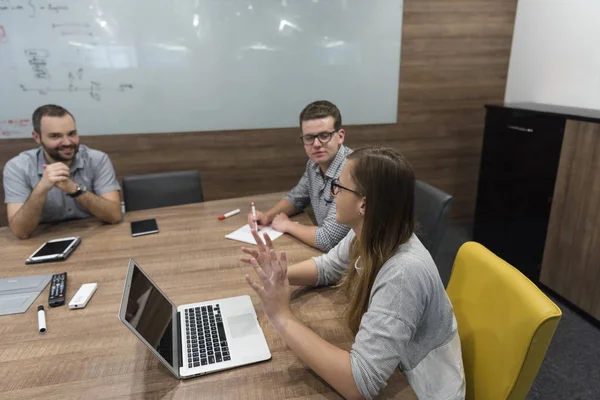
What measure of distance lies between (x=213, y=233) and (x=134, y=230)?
388mm

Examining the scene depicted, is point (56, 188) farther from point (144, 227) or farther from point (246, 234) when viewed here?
point (246, 234)

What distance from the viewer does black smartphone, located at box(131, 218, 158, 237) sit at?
72.5 inches

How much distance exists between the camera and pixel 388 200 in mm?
946

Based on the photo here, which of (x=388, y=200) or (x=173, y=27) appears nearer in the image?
(x=388, y=200)

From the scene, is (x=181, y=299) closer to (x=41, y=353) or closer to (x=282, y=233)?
(x=41, y=353)

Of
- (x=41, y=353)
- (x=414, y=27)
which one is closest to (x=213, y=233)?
(x=41, y=353)

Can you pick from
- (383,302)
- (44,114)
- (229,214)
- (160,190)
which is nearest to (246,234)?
(229,214)

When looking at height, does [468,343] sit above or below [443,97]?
below

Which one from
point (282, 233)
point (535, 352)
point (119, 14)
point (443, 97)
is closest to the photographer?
point (535, 352)

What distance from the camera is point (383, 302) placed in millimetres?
889

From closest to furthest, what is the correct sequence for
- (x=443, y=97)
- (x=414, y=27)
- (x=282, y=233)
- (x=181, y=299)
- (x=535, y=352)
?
1. (x=535, y=352)
2. (x=181, y=299)
3. (x=282, y=233)
4. (x=414, y=27)
5. (x=443, y=97)

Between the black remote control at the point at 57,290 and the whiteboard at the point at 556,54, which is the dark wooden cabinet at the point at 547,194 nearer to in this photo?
the whiteboard at the point at 556,54

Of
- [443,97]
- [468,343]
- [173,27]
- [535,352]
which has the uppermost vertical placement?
[173,27]

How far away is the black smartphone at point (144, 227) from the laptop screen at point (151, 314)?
0.78 m
